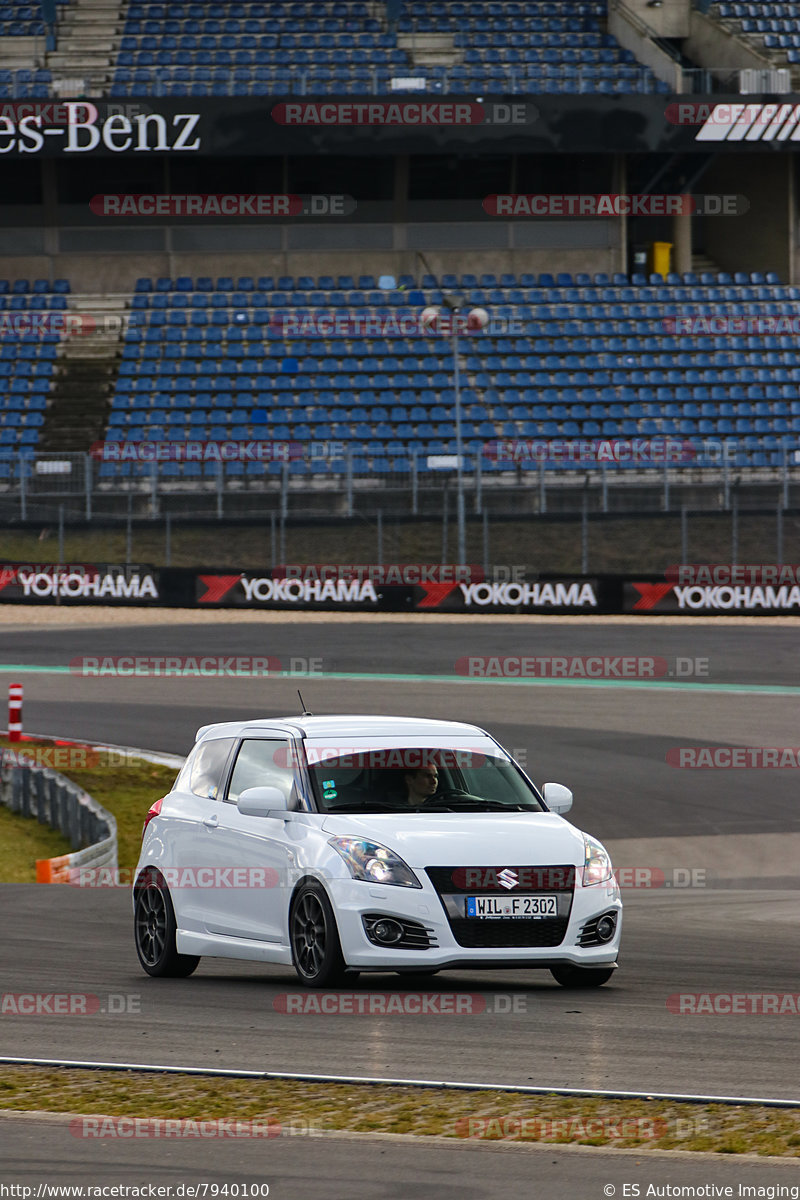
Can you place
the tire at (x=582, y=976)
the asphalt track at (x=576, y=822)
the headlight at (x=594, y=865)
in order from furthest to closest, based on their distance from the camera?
the tire at (x=582, y=976), the headlight at (x=594, y=865), the asphalt track at (x=576, y=822)

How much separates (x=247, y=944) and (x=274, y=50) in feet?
141

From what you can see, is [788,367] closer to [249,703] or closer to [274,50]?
[274,50]

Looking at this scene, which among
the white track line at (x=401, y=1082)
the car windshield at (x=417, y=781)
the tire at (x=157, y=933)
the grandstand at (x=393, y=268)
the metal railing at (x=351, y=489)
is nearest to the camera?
the white track line at (x=401, y=1082)

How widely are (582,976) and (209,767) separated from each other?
2.49 m

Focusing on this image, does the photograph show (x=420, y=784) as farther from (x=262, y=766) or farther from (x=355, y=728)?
(x=262, y=766)

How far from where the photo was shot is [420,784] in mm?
9234

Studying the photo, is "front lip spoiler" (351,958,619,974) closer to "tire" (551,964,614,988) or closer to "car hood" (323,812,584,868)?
"tire" (551,964,614,988)

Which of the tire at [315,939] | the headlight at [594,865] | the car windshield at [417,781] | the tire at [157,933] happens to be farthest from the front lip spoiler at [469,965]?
the tire at [157,933]

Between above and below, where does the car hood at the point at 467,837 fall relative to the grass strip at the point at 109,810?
above

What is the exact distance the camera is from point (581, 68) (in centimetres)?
4716

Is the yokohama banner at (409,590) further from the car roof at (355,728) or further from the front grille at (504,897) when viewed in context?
the front grille at (504,897)

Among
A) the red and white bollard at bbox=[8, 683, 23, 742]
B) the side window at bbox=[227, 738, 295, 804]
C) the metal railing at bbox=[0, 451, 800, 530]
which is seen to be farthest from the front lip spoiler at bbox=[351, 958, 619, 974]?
the metal railing at bbox=[0, 451, 800, 530]

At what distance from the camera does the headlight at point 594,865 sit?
8648mm

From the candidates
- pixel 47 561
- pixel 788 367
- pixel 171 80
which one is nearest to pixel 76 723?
pixel 47 561
